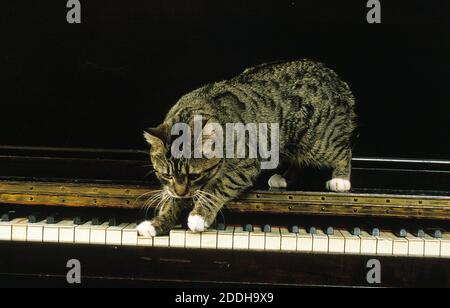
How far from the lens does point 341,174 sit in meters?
2.52

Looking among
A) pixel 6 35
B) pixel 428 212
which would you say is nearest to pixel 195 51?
pixel 6 35

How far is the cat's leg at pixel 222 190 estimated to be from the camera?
229 cm

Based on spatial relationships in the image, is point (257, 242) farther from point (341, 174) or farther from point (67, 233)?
point (67, 233)

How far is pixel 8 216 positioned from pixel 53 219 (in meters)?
0.22

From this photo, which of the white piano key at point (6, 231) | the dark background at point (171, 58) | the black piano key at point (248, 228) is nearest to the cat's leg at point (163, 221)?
the black piano key at point (248, 228)

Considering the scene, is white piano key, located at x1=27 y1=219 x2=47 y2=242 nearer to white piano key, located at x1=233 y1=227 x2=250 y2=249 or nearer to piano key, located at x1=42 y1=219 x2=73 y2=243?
piano key, located at x1=42 y1=219 x2=73 y2=243

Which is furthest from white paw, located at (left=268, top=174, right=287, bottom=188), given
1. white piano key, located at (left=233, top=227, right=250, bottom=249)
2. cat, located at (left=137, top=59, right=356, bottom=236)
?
white piano key, located at (left=233, top=227, right=250, bottom=249)

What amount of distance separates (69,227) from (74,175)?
326 millimetres

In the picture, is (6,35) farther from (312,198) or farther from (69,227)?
(312,198)

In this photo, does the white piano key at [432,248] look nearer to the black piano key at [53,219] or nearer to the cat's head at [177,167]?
the cat's head at [177,167]

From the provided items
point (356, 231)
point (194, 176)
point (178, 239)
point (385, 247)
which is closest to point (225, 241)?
point (178, 239)

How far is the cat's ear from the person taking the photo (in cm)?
219

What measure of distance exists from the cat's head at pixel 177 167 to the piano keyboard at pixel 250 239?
7.7 inches

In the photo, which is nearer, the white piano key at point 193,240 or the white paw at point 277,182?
the white piano key at point 193,240
